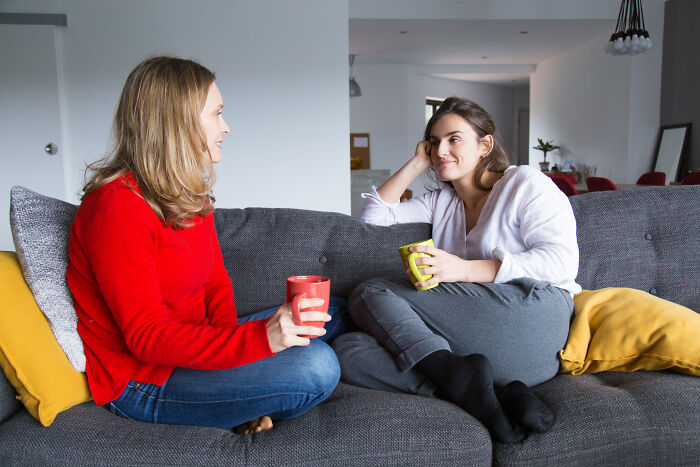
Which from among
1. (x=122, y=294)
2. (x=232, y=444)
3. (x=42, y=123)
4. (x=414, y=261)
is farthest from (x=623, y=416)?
(x=42, y=123)

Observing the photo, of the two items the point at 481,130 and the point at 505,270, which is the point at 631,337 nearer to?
the point at 505,270

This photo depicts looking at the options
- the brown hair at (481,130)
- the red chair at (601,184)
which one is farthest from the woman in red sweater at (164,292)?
the red chair at (601,184)

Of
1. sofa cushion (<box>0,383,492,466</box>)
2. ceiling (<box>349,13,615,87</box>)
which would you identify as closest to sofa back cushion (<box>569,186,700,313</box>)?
sofa cushion (<box>0,383,492,466</box>)

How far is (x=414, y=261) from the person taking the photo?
1.44 metres

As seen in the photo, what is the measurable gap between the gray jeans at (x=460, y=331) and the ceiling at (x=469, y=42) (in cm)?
584

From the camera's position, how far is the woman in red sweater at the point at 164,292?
106 cm

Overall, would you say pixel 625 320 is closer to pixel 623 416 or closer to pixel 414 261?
pixel 623 416

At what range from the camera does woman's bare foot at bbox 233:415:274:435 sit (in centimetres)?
120

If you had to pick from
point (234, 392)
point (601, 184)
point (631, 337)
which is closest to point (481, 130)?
point (631, 337)

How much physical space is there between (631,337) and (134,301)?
49.0 inches

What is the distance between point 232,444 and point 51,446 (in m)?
0.36

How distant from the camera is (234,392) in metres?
1.16

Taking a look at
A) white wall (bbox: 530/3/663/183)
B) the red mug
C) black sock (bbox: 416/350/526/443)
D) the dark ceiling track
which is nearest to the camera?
the red mug

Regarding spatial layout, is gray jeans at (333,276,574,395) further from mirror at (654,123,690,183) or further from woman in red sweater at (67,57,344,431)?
mirror at (654,123,690,183)
